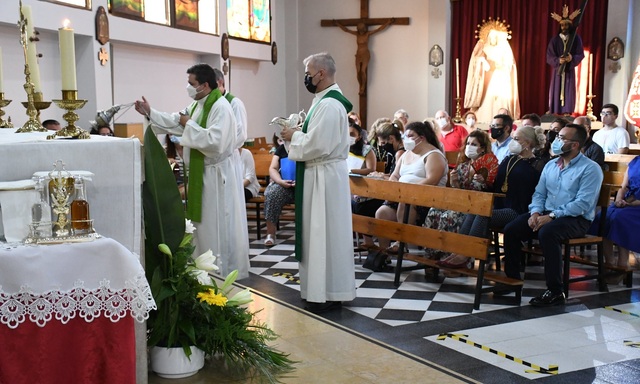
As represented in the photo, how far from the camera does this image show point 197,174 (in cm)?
578

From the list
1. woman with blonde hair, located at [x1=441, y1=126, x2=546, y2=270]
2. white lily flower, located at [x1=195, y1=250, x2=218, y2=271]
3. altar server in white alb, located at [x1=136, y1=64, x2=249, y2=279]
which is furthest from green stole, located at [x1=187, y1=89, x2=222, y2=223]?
white lily flower, located at [x1=195, y1=250, x2=218, y2=271]

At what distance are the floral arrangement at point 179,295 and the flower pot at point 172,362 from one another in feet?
0.10

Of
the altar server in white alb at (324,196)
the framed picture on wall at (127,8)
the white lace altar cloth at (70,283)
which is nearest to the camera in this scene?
the white lace altar cloth at (70,283)

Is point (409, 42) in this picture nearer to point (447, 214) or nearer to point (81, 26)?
point (81, 26)

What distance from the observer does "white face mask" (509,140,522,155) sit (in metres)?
6.30

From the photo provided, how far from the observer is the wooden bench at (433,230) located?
5364mm

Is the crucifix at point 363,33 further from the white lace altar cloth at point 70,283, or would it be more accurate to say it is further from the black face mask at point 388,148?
the white lace altar cloth at point 70,283

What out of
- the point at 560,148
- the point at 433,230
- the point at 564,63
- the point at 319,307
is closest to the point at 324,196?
the point at 319,307

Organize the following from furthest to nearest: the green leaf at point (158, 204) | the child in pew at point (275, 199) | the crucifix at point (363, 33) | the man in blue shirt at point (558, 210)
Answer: the crucifix at point (363, 33) → the child in pew at point (275, 199) → the man in blue shirt at point (558, 210) → the green leaf at point (158, 204)

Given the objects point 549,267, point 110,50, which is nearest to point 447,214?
point 549,267

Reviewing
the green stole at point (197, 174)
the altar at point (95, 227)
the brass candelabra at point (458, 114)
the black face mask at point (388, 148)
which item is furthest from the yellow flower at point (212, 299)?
the brass candelabra at point (458, 114)

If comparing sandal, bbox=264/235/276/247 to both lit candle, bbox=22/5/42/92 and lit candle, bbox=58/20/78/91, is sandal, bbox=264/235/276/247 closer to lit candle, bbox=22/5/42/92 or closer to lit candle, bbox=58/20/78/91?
lit candle, bbox=22/5/42/92

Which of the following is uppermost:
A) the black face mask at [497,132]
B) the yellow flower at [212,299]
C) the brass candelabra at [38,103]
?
the brass candelabra at [38,103]

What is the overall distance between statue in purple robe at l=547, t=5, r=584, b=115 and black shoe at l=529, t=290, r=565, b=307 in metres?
8.31
